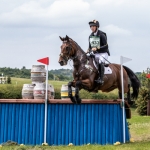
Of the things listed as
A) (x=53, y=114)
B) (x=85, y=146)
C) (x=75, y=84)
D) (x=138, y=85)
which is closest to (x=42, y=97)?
(x=53, y=114)

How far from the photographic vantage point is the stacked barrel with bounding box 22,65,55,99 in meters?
8.73

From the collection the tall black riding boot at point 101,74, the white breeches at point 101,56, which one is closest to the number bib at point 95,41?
the white breeches at point 101,56

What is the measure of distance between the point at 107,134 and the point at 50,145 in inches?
51.0

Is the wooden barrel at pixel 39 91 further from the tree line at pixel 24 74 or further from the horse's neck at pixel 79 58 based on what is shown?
the tree line at pixel 24 74

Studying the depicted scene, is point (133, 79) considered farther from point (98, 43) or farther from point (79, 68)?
point (79, 68)

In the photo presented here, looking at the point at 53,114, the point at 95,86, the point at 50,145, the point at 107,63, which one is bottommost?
the point at 50,145

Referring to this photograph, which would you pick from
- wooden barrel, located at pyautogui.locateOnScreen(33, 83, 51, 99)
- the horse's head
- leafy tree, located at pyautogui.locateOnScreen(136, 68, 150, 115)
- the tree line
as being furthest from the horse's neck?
the tree line

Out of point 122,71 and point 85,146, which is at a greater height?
point 122,71

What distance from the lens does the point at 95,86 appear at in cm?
845

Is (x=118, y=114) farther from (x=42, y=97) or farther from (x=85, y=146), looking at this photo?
(x=42, y=97)

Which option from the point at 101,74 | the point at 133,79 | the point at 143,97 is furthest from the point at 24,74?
the point at 101,74

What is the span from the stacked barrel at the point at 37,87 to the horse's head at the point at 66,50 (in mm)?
1130

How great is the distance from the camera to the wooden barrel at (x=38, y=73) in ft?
29.6

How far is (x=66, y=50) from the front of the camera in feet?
26.3
